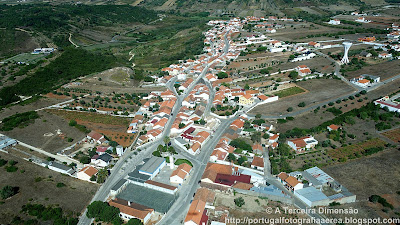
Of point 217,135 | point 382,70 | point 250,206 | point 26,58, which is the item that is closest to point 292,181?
point 250,206

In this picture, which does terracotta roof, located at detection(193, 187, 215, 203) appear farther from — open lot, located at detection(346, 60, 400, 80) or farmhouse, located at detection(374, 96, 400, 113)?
open lot, located at detection(346, 60, 400, 80)

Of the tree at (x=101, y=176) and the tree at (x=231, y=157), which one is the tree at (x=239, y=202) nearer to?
the tree at (x=231, y=157)

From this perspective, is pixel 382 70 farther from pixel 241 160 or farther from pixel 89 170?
pixel 89 170

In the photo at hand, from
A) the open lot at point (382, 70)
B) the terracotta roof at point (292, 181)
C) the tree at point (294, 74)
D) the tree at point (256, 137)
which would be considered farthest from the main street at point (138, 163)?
the open lot at point (382, 70)

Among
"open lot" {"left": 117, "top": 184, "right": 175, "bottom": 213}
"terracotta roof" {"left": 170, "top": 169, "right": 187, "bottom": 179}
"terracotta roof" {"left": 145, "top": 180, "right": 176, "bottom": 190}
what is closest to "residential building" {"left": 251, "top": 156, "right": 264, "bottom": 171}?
"terracotta roof" {"left": 170, "top": 169, "right": 187, "bottom": 179}

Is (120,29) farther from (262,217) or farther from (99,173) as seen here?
(262,217)

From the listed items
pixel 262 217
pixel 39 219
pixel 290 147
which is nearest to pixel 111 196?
pixel 39 219
